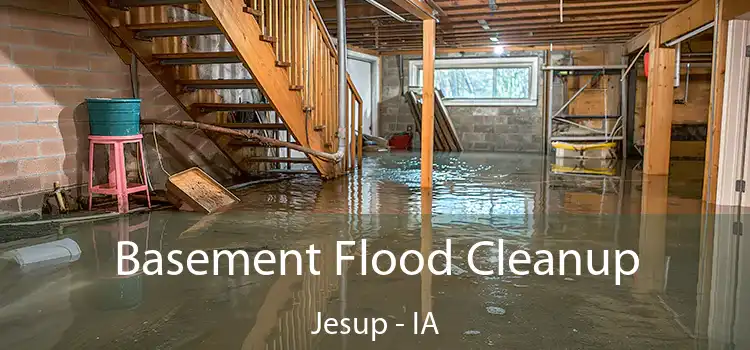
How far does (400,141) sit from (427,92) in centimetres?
617

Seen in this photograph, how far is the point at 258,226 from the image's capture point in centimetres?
414

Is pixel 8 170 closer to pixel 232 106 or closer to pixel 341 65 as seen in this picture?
pixel 232 106

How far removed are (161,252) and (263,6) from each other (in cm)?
258

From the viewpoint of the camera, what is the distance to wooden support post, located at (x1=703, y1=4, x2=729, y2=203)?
16.4 ft

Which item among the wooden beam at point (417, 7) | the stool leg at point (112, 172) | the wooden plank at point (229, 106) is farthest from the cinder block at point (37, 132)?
the wooden beam at point (417, 7)

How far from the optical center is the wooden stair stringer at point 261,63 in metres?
4.37

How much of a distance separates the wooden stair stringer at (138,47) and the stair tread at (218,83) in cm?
15

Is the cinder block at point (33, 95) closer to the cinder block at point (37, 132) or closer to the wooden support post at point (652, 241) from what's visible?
the cinder block at point (37, 132)

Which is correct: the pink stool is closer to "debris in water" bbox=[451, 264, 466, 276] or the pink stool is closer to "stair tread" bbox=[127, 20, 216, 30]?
"stair tread" bbox=[127, 20, 216, 30]

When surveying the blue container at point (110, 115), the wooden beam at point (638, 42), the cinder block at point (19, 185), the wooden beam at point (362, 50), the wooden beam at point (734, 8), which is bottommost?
the cinder block at point (19, 185)

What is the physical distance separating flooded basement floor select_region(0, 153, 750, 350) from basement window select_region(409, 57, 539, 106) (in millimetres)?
6969

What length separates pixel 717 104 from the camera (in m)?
5.07

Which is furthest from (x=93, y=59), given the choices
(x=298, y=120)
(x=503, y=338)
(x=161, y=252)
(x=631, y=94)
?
(x=631, y=94)

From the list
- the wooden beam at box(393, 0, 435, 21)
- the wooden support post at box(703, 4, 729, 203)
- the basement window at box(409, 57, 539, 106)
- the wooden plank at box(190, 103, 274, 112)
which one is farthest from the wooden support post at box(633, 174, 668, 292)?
the basement window at box(409, 57, 539, 106)
